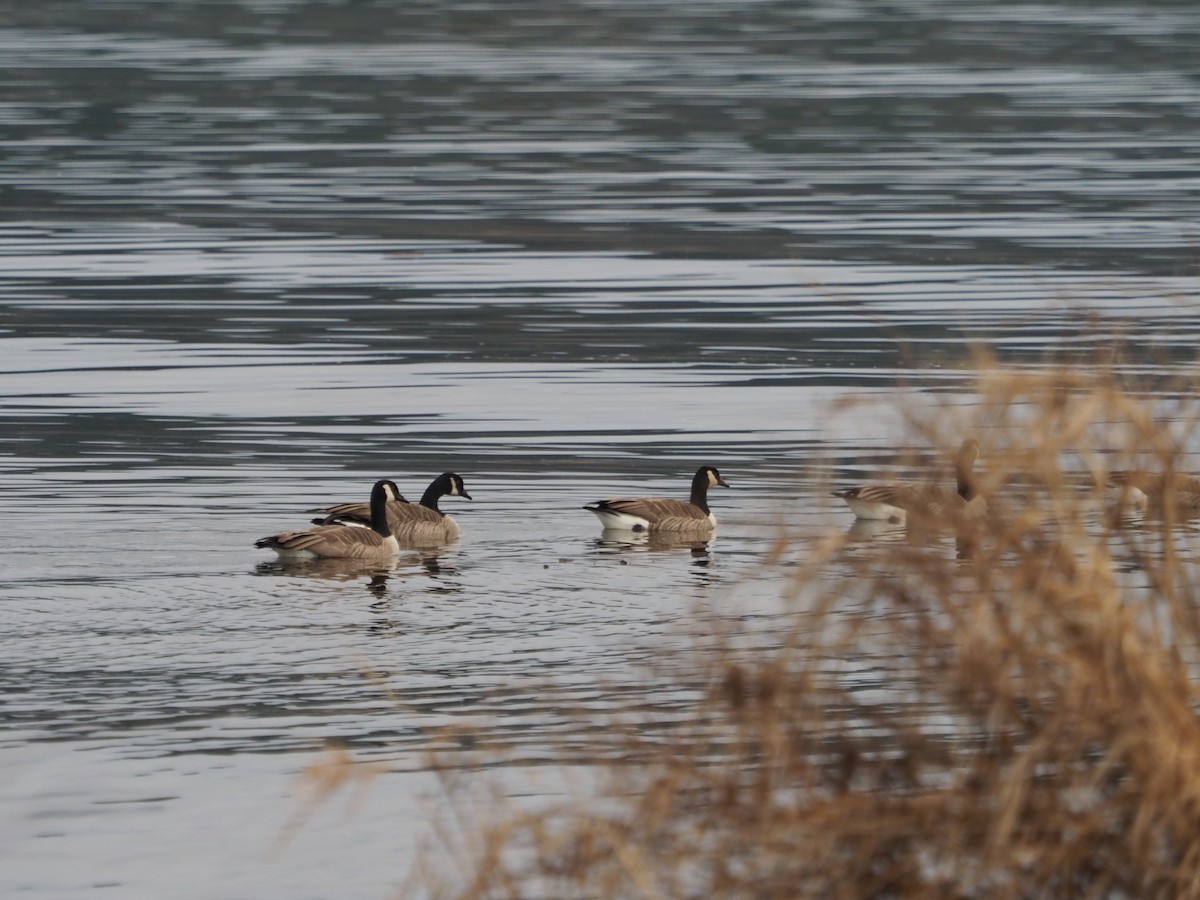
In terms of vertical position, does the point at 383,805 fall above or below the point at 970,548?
below

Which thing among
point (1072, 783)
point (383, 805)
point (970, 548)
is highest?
point (970, 548)

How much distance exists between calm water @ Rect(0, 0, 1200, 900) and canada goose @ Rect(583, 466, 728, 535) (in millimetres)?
236

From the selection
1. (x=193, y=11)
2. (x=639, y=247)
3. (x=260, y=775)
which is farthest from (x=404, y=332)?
(x=193, y=11)

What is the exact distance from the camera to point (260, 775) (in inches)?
433

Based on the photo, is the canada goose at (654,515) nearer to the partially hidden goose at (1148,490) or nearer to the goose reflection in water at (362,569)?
the goose reflection in water at (362,569)

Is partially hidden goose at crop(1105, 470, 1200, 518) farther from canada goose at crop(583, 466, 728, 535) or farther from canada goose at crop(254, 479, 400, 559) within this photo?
canada goose at crop(583, 466, 728, 535)

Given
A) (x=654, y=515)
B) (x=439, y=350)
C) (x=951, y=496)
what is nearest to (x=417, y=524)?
(x=654, y=515)

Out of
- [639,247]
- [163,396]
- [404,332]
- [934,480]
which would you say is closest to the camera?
[934,480]

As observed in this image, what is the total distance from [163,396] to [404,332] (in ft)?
15.5

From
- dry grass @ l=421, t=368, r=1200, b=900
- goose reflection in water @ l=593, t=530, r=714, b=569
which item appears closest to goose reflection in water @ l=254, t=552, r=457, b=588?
goose reflection in water @ l=593, t=530, r=714, b=569

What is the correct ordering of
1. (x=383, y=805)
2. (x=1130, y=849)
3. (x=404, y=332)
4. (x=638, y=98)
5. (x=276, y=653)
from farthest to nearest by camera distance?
(x=638, y=98) → (x=404, y=332) → (x=276, y=653) → (x=383, y=805) → (x=1130, y=849)

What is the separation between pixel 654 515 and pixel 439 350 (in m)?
10.1

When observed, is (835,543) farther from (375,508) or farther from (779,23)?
(779,23)

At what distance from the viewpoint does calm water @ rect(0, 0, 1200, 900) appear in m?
11.3
